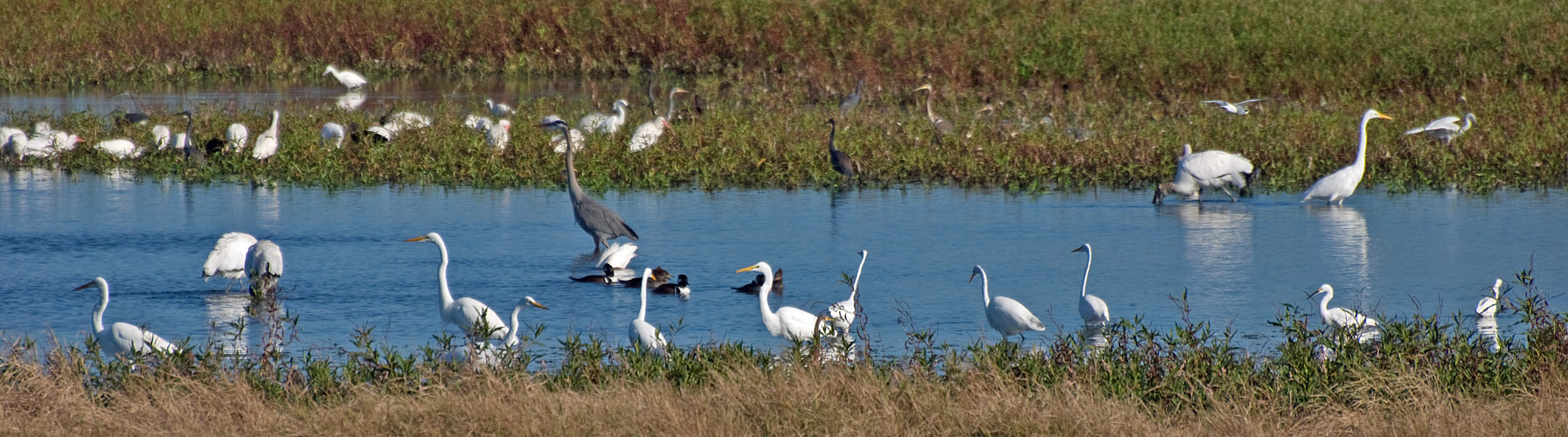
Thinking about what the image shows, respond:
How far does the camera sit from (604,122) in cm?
1756

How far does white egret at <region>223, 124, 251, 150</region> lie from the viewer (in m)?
16.5

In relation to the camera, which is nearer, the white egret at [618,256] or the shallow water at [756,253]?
the shallow water at [756,253]

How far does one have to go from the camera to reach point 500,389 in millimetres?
6102

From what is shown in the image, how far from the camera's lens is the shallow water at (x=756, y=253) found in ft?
29.5

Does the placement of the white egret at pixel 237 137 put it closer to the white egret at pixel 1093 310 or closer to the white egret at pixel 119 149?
the white egret at pixel 119 149

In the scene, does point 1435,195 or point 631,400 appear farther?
point 1435,195

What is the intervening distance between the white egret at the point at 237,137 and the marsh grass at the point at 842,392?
10.0 m

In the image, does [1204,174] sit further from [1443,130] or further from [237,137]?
[237,137]

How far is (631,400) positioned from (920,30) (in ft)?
69.9

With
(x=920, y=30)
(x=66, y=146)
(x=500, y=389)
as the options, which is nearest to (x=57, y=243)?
(x=66, y=146)

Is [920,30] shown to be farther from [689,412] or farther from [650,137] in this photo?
[689,412]

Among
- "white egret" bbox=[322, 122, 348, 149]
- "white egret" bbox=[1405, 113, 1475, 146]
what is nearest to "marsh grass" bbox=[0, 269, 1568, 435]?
"white egret" bbox=[1405, 113, 1475, 146]

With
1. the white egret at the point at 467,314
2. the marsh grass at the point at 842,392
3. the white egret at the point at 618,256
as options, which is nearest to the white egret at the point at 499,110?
the white egret at the point at 618,256

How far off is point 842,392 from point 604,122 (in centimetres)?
1163
